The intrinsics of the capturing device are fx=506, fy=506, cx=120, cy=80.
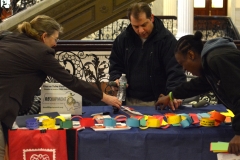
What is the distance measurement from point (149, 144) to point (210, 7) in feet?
54.9

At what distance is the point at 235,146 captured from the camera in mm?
2941

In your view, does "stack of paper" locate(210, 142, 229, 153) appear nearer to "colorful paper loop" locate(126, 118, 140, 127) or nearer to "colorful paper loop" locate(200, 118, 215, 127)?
"colorful paper loop" locate(200, 118, 215, 127)

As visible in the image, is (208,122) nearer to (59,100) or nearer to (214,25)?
(59,100)

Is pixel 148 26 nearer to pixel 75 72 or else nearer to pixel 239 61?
pixel 239 61

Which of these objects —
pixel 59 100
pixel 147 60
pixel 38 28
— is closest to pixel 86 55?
pixel 147 60

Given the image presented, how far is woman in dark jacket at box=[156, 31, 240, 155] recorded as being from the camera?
287cm

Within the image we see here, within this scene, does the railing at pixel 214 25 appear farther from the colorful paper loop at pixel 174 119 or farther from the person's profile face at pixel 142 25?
the colorful paper loop at pixel 174 119

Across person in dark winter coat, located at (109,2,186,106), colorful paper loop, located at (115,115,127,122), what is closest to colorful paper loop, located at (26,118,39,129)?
colorful paper loop, located at (115,115,127,122)

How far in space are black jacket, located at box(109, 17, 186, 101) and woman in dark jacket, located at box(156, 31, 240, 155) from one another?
55 cm

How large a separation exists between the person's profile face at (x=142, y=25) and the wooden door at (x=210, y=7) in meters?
15.5

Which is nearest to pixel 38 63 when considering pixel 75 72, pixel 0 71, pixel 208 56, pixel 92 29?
pixel 0 71

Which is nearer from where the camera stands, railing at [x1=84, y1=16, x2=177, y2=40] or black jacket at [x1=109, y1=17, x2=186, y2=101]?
black jacket at [x1=109, y1=17, x2=186, y2=101]

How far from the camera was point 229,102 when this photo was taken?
3084mm

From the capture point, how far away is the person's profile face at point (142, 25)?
3.96m
